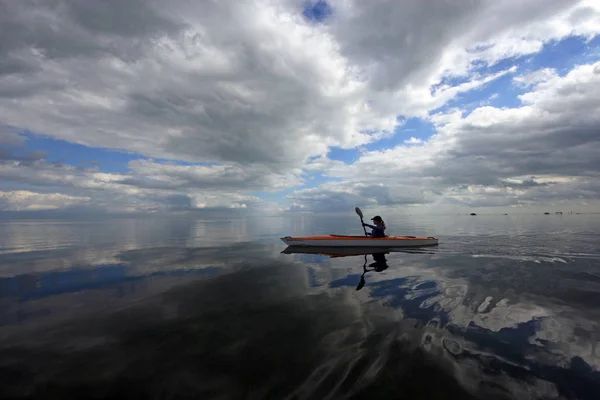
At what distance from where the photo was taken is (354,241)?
1178 inches

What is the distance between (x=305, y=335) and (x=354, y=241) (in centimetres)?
2143

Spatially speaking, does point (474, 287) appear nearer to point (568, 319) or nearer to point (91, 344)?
point (568, 319)

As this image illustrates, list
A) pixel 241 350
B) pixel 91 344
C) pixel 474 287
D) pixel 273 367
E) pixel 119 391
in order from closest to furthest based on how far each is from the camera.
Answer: pixel 119 391 < pixel 273 367 < pixel 241 350 < pixel 91 344 < pixel 474 287

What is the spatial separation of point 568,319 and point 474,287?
441cm

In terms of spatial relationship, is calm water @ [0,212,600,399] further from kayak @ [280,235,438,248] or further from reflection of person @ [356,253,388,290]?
kayak @ [280,235,438,248]

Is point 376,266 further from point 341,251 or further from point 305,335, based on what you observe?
point 305,335

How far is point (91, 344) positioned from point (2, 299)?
31.5 ft

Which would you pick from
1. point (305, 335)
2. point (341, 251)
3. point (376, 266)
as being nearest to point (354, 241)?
point (341, 251)

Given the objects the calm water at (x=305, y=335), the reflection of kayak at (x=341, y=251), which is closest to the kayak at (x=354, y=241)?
the reflection of kayak at (x=341, y=251)

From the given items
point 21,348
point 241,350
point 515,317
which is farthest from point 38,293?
point 515,317

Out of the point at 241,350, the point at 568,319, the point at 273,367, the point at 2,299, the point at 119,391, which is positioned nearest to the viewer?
the point at 119,391

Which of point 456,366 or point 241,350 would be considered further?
point 241,350

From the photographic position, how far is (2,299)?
45.3 ft

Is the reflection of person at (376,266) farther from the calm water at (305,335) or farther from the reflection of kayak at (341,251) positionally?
the reflection of kayak at (341,251)
